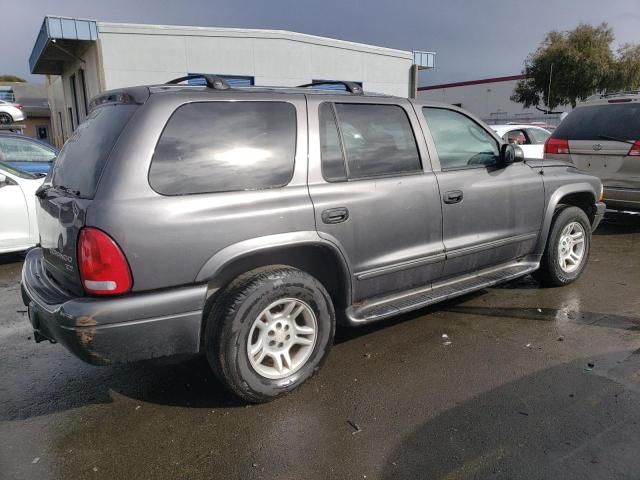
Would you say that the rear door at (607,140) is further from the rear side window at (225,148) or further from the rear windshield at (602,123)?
the rear side window at (225,148)

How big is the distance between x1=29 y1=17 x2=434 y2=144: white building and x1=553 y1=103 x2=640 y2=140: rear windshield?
1488 cm

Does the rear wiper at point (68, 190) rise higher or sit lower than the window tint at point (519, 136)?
lower

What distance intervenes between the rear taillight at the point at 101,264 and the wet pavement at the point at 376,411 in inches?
23.9

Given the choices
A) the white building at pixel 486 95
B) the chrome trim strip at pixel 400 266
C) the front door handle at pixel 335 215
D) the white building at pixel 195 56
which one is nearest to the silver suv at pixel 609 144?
the chrome trim strip at pixel 400 266

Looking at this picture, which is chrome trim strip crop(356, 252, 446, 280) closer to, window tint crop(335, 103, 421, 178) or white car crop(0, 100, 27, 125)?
window tint crop(335, 103, 421, 178)

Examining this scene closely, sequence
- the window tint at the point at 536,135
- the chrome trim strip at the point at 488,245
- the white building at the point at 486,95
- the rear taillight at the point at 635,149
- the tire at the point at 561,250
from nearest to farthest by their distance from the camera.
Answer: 1. the chrome trim strip at the point at 488,245
2. the tire at the point at 561,250
3. the rear taillight at the point at 635,149
4. the window tint at the point at 536,135
5. the white building at the point at 486,95

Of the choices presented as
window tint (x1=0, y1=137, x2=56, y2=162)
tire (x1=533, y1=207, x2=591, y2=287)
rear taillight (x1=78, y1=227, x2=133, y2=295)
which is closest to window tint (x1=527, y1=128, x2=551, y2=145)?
tire (x1=533, y1=207, x2=591, y2=287)

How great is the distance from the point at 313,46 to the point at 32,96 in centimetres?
3391

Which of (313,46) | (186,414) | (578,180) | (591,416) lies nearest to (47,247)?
(186,414)

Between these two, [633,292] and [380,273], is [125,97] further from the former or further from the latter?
[633,292]

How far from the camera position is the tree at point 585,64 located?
1310 inches

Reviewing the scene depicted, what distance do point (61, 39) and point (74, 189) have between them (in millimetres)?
19136

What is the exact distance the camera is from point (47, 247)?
3141 mm

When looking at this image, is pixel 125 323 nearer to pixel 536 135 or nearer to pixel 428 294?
pixel 428 294
